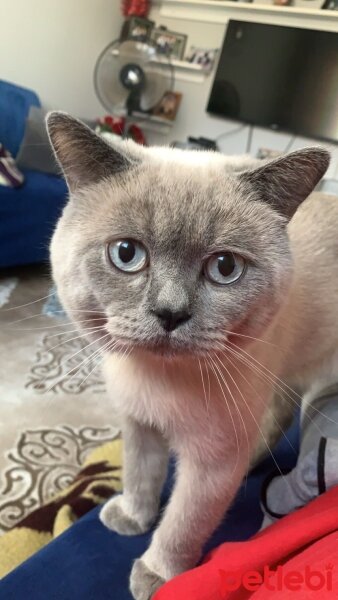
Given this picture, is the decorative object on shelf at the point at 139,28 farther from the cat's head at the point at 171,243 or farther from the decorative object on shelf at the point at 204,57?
the cat's head at the point at 171,243

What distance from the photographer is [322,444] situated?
0.78m

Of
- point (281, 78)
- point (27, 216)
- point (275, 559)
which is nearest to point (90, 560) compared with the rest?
point (275, 559)

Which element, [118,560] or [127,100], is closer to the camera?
[118,560]

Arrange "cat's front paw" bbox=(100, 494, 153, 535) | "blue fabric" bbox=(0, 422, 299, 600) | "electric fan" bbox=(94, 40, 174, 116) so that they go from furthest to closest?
1. "electric fan" bbox=(94, 40, 174, 116)
2. "cat's front paw" bbox=(100, 494, 153, 535)
3. "blue fabric" bbox=(0, 422, 299, 600)

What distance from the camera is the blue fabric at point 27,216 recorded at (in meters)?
2.50

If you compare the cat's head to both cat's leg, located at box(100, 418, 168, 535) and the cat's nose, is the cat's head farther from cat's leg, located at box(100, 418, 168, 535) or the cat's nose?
cat's leg, located at box(100, 418, 168, 535)

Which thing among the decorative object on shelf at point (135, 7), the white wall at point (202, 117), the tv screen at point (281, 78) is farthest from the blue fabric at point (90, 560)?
the decorative object on shelf at point (135, 7)

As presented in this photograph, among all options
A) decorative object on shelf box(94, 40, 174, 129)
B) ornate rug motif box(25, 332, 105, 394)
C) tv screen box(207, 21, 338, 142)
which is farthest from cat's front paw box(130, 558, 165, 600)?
decorative object on shelf box(94, 40, 174, 129)

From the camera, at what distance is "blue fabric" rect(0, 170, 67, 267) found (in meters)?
2.50

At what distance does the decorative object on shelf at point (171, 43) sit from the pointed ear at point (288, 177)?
Result: 135 inches

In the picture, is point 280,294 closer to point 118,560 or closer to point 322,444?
point 322,444

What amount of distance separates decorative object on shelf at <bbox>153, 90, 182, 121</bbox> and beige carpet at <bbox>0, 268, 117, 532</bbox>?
2.19 meters

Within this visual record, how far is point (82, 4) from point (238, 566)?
12.5 ft

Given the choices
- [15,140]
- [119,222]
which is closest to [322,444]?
[119,222]
